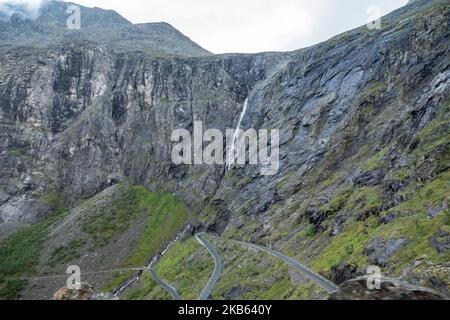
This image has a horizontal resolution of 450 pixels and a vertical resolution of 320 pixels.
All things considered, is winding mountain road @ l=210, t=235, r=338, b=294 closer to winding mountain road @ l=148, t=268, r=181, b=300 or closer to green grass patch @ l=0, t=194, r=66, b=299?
winding mountain road @ l=148, t=268, r=181, b=300

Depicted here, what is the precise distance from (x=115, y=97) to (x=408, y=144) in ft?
477

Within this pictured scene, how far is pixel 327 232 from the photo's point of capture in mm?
58875

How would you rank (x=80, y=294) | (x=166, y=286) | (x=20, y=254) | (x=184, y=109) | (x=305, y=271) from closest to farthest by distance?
1. (x=80, y=294)
2. (x=305, y=271)
3. (x=166, y=286)
4. (x=20, y=254)
5. (x=184, y=109)

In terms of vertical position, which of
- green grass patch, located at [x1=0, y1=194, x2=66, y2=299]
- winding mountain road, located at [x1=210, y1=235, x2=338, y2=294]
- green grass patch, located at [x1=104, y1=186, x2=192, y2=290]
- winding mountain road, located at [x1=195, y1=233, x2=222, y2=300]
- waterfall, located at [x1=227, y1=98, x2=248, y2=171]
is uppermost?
waterfall, located at [x1=227, y1=98, x2=248, y2=171]

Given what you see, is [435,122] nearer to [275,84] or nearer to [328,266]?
[328,266]

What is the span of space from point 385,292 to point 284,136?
105611mm

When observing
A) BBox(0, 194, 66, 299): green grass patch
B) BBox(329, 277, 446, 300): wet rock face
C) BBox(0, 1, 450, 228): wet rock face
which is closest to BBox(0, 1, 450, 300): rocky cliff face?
BBox(0, 1, 450, 228): wet rock face

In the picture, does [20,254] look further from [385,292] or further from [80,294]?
[385,292]

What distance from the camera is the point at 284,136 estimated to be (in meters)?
115

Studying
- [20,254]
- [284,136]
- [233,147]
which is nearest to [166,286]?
[284,136]

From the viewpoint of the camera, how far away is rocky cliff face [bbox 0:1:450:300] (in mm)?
49406

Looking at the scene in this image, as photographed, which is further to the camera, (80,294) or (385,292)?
(80,294)

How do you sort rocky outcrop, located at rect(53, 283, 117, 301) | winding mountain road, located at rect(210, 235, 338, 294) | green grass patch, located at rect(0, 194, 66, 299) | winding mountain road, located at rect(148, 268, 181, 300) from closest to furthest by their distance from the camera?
rocky outcrop, located at rect(53, 283, 117, 301) < winding mountain road, located at rect(210, 235, 338, 294) < winding mountain road, located at rect(148, 268, 181, 300) < green grass patch, located at rect(0, 194, 66, 299)

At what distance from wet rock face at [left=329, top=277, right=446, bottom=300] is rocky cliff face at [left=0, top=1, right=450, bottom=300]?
67.8 feet
